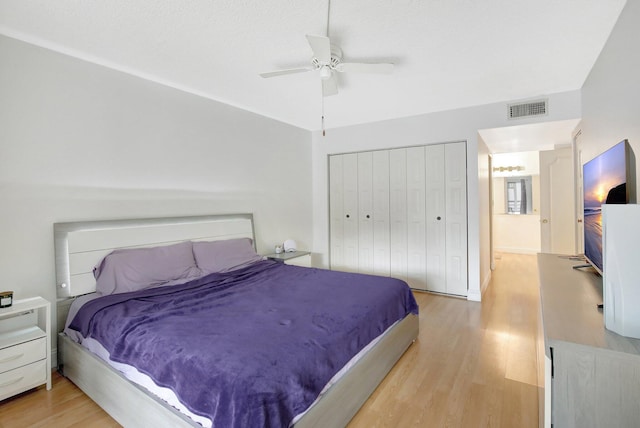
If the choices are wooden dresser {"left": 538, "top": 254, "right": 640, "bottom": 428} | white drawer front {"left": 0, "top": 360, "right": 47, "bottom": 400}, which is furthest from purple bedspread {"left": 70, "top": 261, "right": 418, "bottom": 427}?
wooden dresser {"left": 538, "top": 254, "right": 640, "bottom": 428}

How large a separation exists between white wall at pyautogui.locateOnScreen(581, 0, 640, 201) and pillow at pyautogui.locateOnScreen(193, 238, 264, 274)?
10.1 feet

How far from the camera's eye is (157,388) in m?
1.56

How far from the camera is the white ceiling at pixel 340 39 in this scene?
191 cm

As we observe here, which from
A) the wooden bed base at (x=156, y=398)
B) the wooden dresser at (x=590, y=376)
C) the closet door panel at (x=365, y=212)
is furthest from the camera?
the closet door panel at (x=365, y=212)

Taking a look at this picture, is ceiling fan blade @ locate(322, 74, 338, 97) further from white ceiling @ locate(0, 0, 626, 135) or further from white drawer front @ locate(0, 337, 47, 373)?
white drawer front @ locate(0, 337, 47, 373)

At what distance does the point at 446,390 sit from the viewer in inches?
82.4

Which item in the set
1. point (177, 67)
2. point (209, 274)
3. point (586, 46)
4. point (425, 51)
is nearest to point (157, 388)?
point (209, 274)

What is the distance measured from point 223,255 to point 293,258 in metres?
1.12

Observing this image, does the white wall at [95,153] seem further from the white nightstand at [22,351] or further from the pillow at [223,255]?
the pillow at [223,255]

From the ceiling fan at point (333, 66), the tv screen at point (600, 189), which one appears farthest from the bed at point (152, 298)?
the ceiling fan at point (333, 66)

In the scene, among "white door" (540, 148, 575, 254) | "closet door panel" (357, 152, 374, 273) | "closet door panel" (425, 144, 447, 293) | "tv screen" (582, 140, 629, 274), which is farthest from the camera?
"white door" (540, 148, 575, 254)

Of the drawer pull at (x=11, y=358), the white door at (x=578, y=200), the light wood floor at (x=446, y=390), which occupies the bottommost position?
the light wood floor at (x=446, y=390)

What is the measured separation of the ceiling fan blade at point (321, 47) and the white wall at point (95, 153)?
72.3 inches

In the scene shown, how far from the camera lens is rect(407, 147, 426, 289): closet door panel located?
4.26 meters
